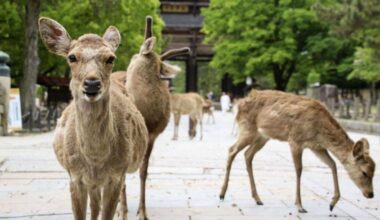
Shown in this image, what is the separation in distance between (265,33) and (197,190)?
96.7 ft

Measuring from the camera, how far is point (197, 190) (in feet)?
29.1

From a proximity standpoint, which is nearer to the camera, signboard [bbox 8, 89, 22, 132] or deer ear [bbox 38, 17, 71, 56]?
deer ear [bbox 38, 17, 71, 56]

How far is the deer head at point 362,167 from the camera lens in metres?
7.40

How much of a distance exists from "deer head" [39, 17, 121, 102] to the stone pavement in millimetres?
2793

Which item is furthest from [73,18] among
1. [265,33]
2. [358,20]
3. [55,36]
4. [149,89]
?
[55,36]

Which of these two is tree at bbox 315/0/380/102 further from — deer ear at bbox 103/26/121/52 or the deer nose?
the deer nose

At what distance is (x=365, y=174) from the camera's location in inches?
292

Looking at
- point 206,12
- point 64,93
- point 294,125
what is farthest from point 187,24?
point 294,125

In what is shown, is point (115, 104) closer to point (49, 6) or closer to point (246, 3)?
point (49, 6)

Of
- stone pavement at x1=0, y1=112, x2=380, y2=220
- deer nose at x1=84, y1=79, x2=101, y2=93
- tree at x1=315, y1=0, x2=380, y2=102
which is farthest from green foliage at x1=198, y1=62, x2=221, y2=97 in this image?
deer nose at x1=84, y1=79, x2=101, y2=93

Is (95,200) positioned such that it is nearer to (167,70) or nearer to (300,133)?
(167,70)

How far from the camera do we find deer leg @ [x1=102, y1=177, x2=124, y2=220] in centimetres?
481

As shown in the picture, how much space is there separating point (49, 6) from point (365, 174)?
68.1 feet

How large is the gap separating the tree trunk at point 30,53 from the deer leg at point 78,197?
19163mm
